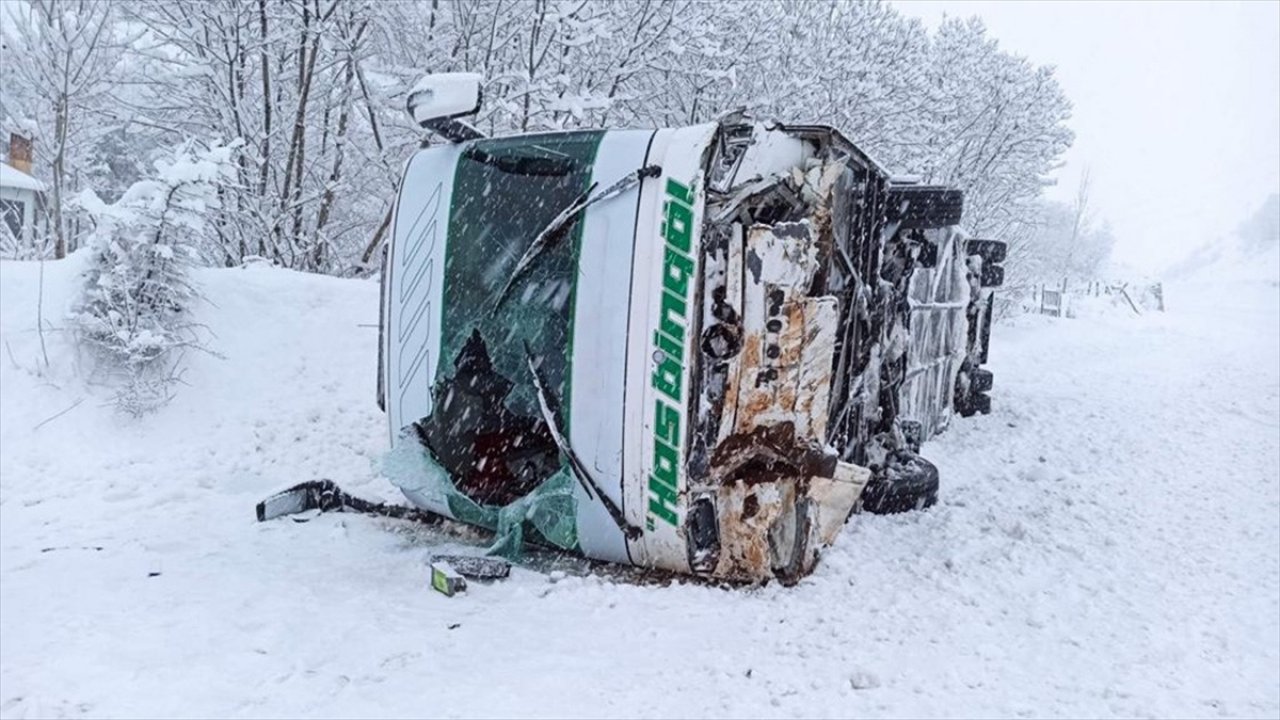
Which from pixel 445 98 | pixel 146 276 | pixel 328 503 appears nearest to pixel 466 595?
pixel 328 503

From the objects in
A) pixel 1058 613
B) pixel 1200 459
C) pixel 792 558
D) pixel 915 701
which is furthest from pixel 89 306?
pixel 1200 459

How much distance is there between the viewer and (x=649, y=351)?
3410 mm

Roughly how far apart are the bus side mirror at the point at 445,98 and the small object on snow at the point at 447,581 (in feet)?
6.64

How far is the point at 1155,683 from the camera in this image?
10.5ft

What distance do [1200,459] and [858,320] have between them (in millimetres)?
4971

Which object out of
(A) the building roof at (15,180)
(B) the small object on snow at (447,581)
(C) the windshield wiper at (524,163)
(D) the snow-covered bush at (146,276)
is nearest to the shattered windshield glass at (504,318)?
(C) the windshield wiper at (524,163)

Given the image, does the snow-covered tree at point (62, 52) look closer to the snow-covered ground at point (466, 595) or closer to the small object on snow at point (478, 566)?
the snow-covered ground at point (466, 595)

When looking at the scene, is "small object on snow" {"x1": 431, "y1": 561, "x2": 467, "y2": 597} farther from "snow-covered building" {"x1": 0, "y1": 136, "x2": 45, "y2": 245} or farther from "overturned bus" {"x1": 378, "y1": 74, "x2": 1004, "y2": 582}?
"snow-covered building" {"x1": 0, "y1": 136, "x2": 45, "y2": 245}

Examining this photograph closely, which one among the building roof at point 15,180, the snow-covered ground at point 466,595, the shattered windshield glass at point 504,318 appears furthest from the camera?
the building roof at point 15,180

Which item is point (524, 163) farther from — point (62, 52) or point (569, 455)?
point (62, 52)

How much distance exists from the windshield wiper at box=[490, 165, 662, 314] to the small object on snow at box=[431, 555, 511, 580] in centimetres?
109

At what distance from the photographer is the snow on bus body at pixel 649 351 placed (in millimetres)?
3439

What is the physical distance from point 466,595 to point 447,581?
9 centimetres

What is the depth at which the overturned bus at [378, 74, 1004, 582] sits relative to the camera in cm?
346
